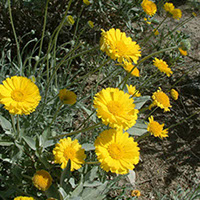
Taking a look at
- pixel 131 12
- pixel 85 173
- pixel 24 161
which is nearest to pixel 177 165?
pixel 85 173

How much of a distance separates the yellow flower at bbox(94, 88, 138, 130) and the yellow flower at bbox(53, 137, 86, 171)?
0.35 meters

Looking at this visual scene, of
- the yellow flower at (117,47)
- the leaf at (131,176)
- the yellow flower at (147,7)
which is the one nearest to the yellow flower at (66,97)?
the yellow flower at (117,47)

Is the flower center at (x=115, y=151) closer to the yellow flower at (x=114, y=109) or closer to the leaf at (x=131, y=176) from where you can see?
the yellow flower at (x=114, y=109)

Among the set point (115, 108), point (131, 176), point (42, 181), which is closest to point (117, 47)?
point (115, 108)

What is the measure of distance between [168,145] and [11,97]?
1.90 m

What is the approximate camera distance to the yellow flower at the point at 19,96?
112 centimetres

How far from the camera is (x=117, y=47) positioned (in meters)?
1.32

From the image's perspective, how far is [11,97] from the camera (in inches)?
46.5

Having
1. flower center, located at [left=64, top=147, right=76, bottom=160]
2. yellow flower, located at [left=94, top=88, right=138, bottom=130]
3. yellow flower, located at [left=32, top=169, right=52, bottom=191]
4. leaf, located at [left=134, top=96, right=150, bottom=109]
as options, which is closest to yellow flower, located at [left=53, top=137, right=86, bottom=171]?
flower center, located at [left=64, top=147, right=76, bottom=160]

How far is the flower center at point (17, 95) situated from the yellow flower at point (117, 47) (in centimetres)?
47

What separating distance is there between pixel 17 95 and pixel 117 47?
1.94ft

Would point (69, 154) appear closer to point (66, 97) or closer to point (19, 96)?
point (66, 97)

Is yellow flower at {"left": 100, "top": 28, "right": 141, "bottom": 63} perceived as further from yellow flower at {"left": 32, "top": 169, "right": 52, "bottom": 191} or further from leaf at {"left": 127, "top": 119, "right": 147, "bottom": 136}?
yellow flower at {"left": 32, "top": 169, "right": 52, "bottom": 191}

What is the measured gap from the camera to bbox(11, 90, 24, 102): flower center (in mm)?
1157
